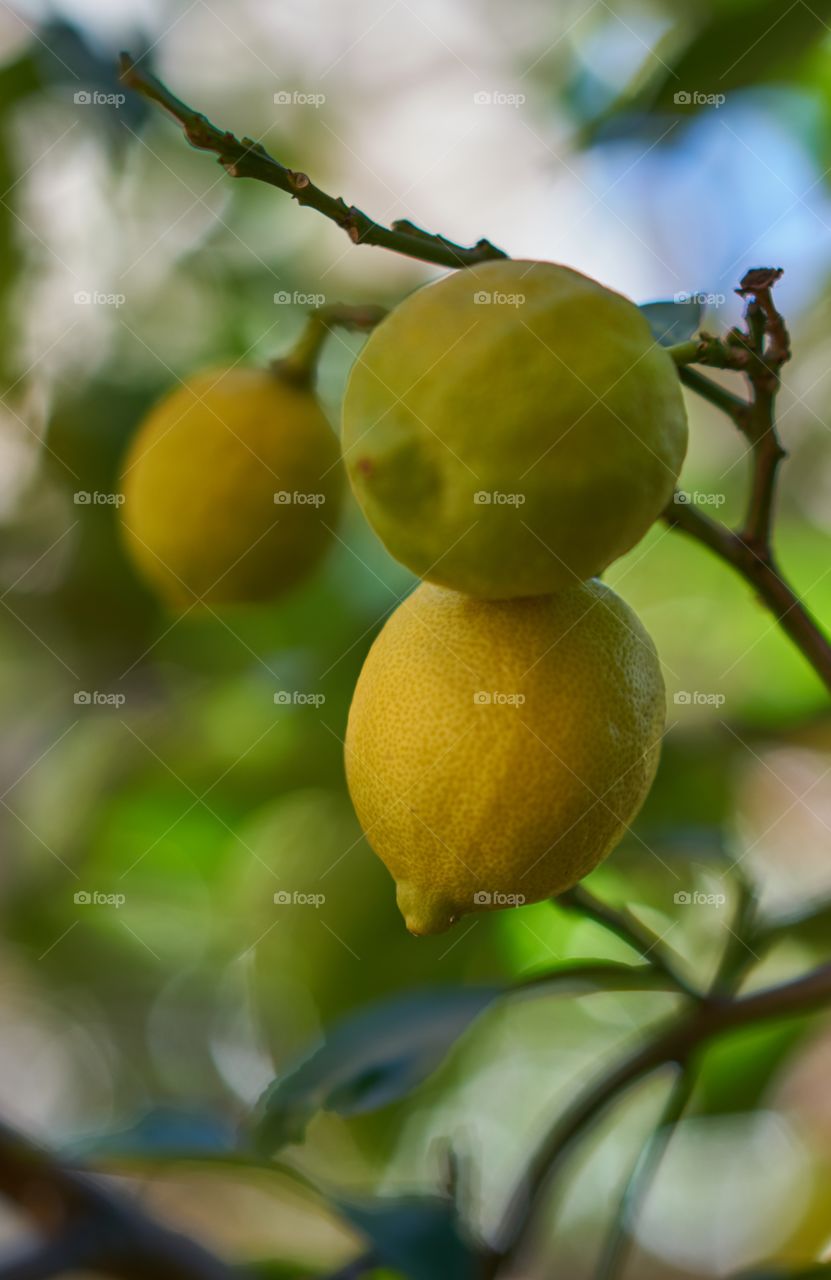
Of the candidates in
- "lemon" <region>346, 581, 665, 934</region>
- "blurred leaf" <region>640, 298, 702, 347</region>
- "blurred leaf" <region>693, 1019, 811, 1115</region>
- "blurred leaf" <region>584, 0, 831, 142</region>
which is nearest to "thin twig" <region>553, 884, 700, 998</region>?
"lemon" <region>346, 581, 665, 934</region>

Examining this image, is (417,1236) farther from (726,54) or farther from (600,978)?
(726,54)

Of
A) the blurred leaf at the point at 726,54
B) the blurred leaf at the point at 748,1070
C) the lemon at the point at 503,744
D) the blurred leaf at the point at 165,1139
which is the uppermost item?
the blurred leaf at the point at 726,54

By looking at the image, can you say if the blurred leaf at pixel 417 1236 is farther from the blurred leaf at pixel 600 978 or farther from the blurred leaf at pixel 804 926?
the blurred leaf at pixel 804 926

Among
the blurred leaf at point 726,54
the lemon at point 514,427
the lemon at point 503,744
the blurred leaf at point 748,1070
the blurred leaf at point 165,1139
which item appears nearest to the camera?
the lemon at point 514,427

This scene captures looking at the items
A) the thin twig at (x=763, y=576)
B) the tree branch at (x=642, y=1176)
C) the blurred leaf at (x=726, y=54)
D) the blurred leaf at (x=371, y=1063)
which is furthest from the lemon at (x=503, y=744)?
the blurred leaf at (x=726, y=54)

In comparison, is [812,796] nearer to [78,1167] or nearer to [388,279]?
[388,279]

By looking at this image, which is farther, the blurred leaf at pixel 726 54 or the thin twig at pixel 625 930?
the blurred leaf at pixel 726 54

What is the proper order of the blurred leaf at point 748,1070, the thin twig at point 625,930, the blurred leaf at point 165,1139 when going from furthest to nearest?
the blurred leaf at point 748,1070
the thin twig at point 625,930
the blurred leaf at point 165,1139
